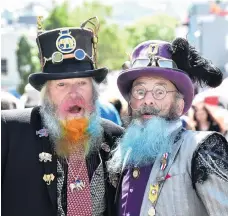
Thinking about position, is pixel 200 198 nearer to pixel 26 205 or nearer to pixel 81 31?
pixel 26 205

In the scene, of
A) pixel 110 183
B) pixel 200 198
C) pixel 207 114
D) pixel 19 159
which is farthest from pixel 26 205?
pixel 207 114

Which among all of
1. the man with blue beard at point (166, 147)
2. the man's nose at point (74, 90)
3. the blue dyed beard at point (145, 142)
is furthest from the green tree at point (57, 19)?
the blue dyed beard at point (145, 142)

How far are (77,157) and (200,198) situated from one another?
2.68 ft

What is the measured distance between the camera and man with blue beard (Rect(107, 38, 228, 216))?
2.93 meters

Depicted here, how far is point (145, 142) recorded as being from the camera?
3164 mm

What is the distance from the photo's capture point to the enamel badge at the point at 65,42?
11.5ft

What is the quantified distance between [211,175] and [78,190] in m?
0.83


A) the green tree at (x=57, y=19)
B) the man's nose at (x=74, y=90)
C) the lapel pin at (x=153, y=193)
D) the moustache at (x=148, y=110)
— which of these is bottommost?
the green tree at (x=57, y=19)

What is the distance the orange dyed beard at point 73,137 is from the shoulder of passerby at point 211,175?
77cm

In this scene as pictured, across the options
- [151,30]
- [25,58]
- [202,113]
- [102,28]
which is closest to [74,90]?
[202,113]

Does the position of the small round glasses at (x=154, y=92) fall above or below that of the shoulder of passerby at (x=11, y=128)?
above

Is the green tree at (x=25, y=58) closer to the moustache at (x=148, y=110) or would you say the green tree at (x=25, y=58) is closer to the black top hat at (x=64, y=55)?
the black top hat at (x=64, y=55)

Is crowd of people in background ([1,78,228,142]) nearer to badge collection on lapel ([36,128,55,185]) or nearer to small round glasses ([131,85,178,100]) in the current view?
badge collection on lapel ([36,128,55,185])

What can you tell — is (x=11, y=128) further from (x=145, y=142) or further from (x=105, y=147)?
(x=145, y=142)
